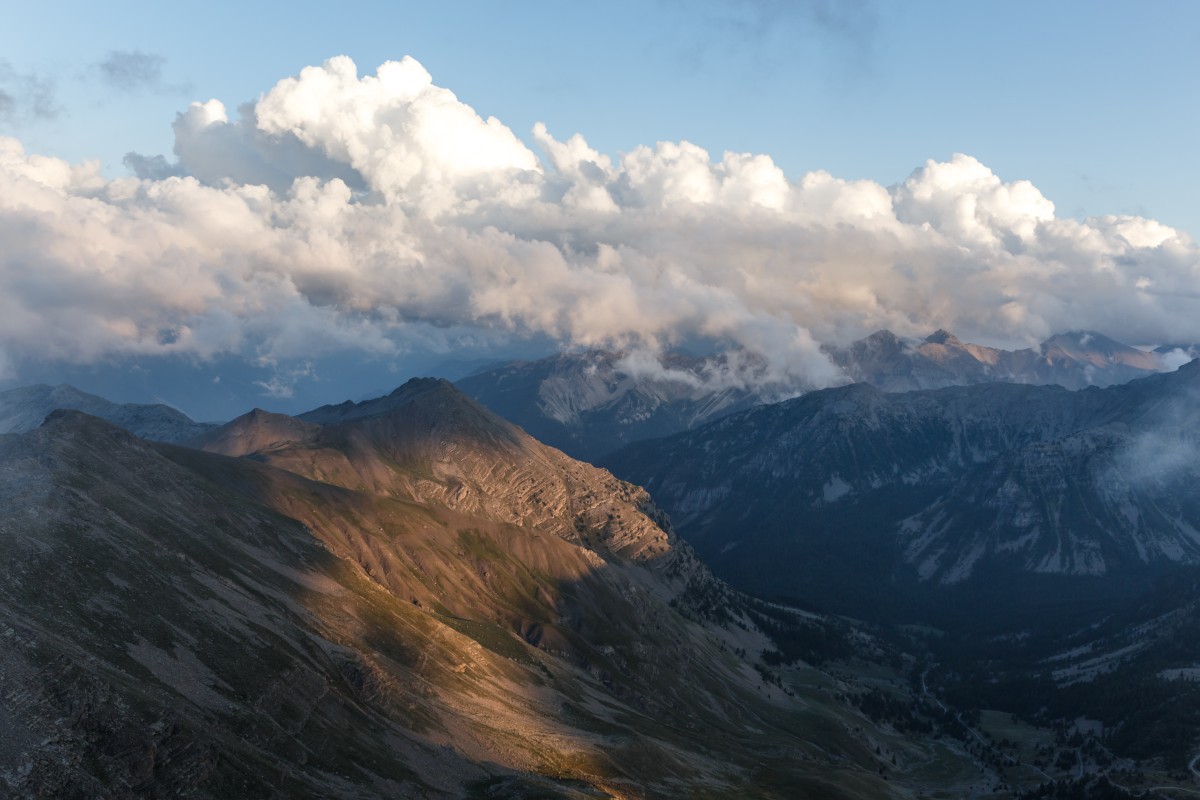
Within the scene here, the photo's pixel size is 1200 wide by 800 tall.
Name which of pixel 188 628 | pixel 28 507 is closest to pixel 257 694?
pixel 188 628

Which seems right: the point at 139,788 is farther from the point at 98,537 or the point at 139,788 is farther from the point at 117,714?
the point at 98,537

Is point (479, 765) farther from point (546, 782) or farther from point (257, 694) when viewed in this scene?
point (257, 694)

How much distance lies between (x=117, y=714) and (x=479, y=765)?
→ 8419 centimetres

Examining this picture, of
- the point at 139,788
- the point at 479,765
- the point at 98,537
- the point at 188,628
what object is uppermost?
the point at 98,537

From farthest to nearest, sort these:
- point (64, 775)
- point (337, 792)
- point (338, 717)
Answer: point (338, 717) < point (337, 792) < point (64, 775)

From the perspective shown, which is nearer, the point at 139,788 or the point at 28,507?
the point at 139,788

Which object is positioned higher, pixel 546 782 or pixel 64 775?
pixel 64 775

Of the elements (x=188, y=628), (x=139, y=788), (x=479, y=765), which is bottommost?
(x=479, y=765)

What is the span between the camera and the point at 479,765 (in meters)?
197

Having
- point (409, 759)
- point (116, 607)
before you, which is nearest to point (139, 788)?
point (116, 607)

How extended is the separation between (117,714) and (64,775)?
15.6 m

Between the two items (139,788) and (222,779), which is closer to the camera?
(139,788)

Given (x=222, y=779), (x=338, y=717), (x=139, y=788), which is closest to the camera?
(x=139, y=788)

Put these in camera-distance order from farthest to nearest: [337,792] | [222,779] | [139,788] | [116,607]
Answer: [116,607], [337,792], [222,779], [139,788]
